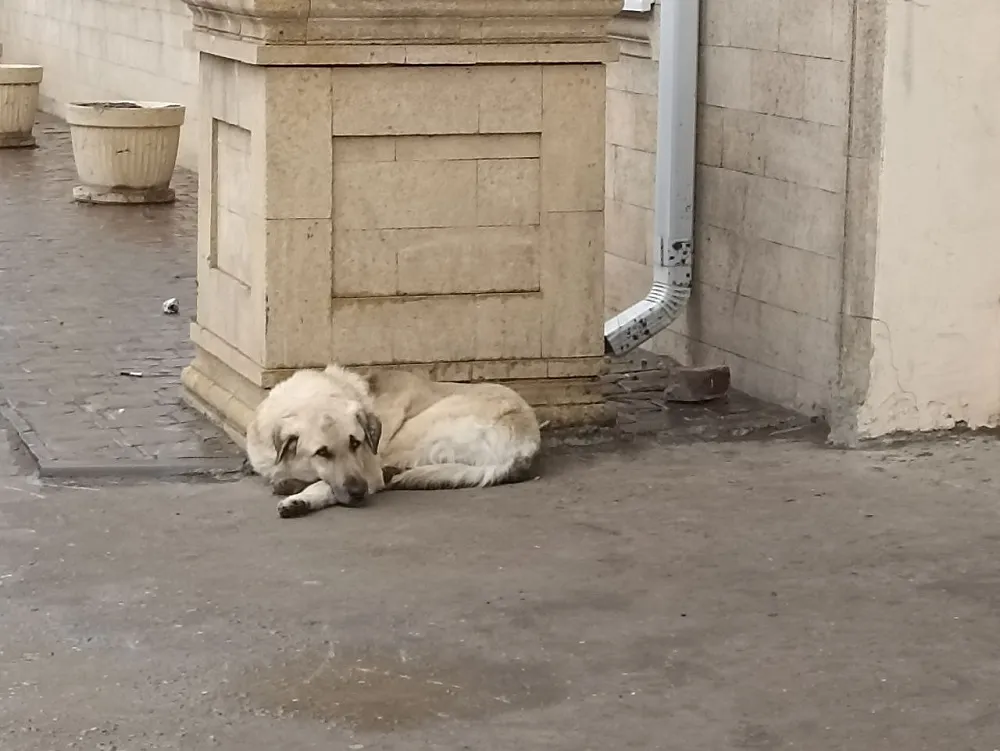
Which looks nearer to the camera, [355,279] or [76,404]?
[355,279]

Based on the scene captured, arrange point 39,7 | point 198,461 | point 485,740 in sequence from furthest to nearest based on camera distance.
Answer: point 39,7
point 198,461
point 485,740

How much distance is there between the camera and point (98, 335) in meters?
9.50

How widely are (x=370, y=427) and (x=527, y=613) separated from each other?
1399mm

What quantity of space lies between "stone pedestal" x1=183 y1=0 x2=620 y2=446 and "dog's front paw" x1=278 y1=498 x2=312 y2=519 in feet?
3.30

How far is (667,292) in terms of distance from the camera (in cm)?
895

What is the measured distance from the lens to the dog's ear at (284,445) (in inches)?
258

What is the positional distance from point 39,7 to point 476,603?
19416mm

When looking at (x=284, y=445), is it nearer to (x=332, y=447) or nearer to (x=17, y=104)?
(x=332, y=447)

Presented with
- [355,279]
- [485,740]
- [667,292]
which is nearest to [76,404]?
[355,279]

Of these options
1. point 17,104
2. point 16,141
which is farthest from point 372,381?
point 16,141

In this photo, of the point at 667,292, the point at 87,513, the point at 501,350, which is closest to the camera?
the point at 87,513

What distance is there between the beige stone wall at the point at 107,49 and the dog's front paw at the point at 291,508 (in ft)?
31.4

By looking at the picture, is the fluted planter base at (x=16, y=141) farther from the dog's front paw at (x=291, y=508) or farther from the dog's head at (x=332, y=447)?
the dog's front paw at (x=291, y=508)

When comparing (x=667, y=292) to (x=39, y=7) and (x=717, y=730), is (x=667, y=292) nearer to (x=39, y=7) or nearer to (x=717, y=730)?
(x=717, y=730)
